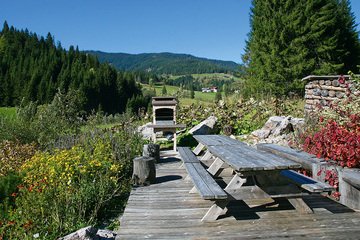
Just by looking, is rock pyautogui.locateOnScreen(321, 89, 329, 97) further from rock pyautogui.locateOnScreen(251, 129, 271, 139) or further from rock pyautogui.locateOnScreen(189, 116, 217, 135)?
rock pyautogui.locateOnScreen(189, 116, 217, 135)

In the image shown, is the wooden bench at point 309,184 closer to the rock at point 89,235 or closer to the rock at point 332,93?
the rock at point 89,235

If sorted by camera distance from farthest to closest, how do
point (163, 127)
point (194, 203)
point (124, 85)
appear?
point (124, 85) < point (163, 127) < point (194, 203)

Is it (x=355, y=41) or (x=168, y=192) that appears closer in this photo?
(x=168, y=192)

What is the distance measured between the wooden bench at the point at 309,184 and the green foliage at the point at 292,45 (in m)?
16.0

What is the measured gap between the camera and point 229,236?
3654 mm

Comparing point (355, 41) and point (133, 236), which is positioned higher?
point (355, 41)

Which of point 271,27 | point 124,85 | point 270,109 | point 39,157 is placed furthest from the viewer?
point 124,85

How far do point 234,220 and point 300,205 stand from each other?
967 millimetres

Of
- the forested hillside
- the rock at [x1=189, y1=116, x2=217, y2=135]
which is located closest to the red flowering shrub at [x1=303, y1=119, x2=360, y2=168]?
the rock at [x1=189, y1=116, x2=217, y2=135]

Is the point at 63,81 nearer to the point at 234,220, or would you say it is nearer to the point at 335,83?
the point at 335,83

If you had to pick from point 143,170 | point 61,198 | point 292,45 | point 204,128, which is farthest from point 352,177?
point 292,45

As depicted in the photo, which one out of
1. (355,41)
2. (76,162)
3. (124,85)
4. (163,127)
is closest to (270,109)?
(163,127)

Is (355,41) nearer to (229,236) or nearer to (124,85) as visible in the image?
(229,236)

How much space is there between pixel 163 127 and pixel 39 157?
4038 mm
